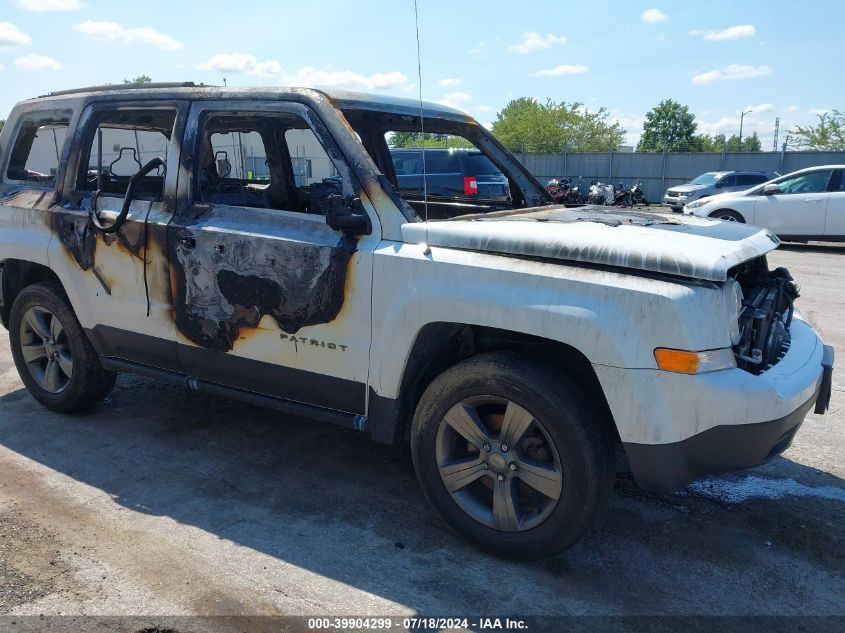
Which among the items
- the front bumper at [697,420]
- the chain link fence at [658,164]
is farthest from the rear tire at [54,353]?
the chain link fence at [658,164]

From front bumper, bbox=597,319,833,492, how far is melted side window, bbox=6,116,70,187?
3758 millimetres

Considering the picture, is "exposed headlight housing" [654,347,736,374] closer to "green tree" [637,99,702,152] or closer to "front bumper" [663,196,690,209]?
"front bumper" [663,196,690,209]

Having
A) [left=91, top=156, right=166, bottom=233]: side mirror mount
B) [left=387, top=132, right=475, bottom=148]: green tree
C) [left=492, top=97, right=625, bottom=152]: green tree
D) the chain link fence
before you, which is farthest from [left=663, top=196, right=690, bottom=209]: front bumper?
[left=492, top=97, right=625, bottom=152]: green tree

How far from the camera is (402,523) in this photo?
3.41 m

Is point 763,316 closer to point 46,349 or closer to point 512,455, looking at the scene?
point 512,455

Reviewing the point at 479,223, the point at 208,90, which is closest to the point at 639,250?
the point at 479,223

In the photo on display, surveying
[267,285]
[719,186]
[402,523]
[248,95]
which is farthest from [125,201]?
[719,186]

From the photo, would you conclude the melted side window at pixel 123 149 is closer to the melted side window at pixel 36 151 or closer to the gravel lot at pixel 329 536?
the melted side window at pixel 36 151

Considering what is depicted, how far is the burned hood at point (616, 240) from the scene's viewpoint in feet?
8.82

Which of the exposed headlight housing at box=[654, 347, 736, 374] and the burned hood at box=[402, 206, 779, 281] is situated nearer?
the exposed headlight housing at box=[654, 347, 736, 374]

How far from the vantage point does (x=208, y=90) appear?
383 centimetres

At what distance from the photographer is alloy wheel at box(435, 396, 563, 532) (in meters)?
2.91

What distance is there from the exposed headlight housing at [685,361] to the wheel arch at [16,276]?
3.91 meters

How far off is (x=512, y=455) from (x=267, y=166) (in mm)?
2842
